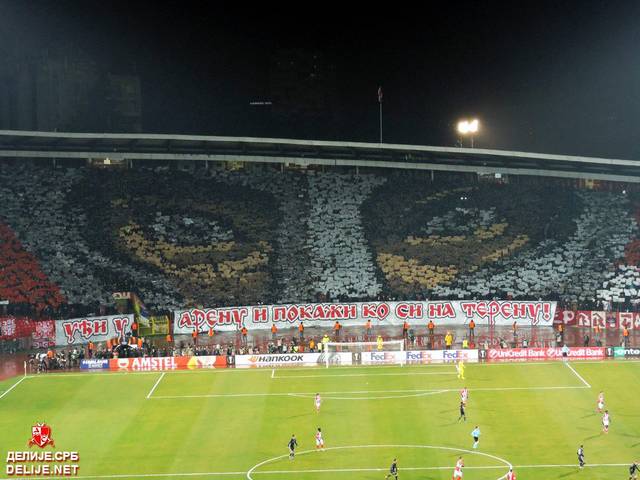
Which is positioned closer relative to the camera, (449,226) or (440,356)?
(440,356)

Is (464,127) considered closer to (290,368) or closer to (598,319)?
(598,319)

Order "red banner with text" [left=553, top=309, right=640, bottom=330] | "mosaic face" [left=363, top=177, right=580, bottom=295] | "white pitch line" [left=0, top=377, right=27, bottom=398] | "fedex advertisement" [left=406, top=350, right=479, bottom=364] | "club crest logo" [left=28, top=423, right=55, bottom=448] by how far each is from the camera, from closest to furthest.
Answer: "club crest logo" [left=28, top=423, right=55, bottom=448] → "white pitch line" [left=0, top=377, right=27, bottom=398] → "fedex advertisement" [left=406, top=350, right=479, bottom=364] → "red banner with text" [left=553, top=309, right=640, bottom=330] → "mosaic face" [left=363, top=177, right=580, bottom=295]

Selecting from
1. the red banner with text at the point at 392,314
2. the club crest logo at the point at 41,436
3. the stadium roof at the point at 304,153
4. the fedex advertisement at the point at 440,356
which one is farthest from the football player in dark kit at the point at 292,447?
the stadium roof at the point at 304,153

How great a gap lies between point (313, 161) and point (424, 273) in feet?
51.4

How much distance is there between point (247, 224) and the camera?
288 feet

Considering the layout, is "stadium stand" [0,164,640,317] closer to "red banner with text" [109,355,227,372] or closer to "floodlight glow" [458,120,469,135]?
"floodlight glow" [458,120,469,135]

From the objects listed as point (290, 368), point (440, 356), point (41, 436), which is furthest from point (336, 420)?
point (440, 356)

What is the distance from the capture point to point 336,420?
5428 centimetres

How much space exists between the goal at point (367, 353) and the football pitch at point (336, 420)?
139 cm

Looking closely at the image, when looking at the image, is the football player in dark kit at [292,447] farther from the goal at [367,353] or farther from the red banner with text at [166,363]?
the red banner with text at [166,363]

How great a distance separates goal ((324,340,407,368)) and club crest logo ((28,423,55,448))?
72.1 ft

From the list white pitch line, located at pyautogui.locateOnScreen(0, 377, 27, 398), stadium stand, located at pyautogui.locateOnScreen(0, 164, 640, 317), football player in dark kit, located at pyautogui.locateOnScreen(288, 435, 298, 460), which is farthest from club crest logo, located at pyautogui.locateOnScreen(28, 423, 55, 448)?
stadium stand, located at pyautogui.locateOnScreen(0, 164, 640, 317)

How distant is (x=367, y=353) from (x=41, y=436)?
24.8 meters

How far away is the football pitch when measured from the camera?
1832 inches
